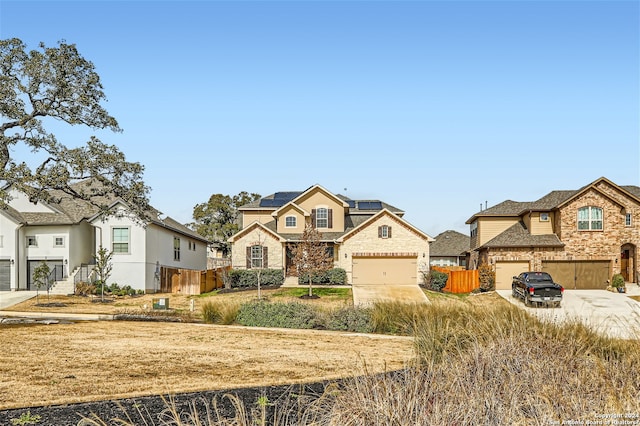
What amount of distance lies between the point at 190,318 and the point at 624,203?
34.6 m

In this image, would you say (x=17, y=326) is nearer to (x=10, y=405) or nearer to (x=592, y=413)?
(x=10, y=405)

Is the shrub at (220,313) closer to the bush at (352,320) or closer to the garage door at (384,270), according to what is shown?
the bush at (352,320)

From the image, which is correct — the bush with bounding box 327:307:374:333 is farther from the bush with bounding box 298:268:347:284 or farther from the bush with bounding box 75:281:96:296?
the bush with bounding box 298:268:347:284

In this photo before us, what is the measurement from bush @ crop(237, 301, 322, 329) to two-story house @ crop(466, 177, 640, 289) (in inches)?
1102

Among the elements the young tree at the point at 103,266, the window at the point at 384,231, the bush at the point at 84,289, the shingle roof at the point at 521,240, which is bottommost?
the bush at the point at 84,289

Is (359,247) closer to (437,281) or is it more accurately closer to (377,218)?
(377,218)

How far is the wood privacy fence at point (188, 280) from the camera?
44.1 metres

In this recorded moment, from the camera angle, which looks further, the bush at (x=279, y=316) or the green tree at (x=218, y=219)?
the green tree at (x=218, y=219)

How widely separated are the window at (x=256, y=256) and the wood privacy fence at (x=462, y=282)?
45.1 ft

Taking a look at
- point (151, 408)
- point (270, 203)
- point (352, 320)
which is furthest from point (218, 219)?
point (151, 408)

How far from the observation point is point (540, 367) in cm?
826

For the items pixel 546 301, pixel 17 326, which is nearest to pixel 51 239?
pixel 17 326

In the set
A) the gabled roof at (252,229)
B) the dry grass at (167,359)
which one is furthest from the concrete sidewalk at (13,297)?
the dry grass at (167,359)

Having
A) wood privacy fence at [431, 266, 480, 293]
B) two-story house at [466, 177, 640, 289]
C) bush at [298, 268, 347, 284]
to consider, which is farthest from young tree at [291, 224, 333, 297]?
two-story house at [466, 177, 640, 289]
